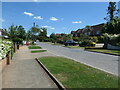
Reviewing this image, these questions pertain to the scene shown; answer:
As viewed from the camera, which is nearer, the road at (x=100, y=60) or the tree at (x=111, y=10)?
the road at (x=100, y=60)

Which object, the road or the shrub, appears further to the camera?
the shrub

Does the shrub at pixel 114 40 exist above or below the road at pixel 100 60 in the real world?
above

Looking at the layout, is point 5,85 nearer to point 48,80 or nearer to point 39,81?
point 39,81

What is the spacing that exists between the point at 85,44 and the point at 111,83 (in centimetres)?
3093

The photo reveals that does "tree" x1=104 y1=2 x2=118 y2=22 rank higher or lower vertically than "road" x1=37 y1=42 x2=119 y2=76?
higher

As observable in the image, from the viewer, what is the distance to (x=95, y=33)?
6556 cm

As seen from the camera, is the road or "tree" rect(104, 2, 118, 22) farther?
"tree" rect(104, 2, 118, 22)

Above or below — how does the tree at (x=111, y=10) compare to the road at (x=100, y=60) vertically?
above

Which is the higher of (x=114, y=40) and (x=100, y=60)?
(x=114, y=40)

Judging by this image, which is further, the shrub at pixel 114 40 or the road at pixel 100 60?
the shrub at pixel 114 40

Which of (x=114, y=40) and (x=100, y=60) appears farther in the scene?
(x=114, y=40)

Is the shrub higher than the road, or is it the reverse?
the shrub

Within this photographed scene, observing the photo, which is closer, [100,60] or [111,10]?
[100,60]

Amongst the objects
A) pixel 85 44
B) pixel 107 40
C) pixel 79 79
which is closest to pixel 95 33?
pixel 85 44
